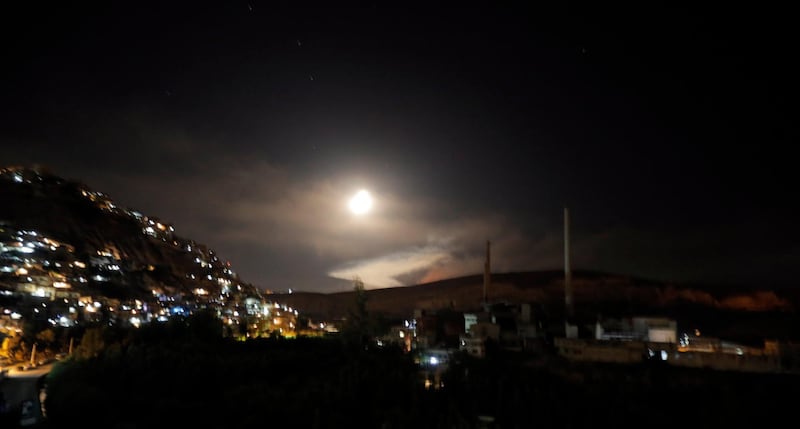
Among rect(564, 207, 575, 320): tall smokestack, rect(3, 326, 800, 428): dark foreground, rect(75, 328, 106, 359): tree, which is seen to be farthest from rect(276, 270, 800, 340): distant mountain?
rect(75, 328, 106, 359): tree

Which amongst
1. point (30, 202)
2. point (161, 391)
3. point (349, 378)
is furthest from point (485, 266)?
point (30, 202)

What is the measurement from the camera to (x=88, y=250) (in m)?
36.2

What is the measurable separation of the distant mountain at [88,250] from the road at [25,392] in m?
11.4

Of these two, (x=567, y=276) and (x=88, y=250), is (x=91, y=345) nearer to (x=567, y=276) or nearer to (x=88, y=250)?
(x=567, y=276)

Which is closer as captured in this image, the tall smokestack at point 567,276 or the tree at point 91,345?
the tree at point 91,345

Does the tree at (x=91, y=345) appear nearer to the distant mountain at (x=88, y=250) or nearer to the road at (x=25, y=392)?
the road at (x=25, y=392)

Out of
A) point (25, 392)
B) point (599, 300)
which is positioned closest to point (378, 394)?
point (25, 392)

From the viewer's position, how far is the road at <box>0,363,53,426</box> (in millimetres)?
10672

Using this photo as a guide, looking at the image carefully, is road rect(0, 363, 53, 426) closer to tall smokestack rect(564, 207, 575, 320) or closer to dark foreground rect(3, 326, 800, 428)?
dark foreground rect(3, 326, 800, 428)

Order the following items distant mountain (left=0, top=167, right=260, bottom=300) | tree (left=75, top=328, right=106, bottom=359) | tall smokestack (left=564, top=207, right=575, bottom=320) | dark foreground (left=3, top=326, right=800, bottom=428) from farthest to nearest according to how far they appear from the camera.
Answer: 1. distant mountain (left=0, top=167, right=260, bottom=300)
2. tall smokestack (left=564, top=207, right=575, bottom=320)
3. tree (left=75, top=328, right=106, bottom=359)
4. dark foreground (left=3, top=326, right=800, bottom=428)

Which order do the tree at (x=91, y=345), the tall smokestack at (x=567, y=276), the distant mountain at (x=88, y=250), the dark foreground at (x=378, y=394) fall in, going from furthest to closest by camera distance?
1. the distant mountain at (x=88, y=250)
2. the tall smokestack at (x=567, y=276)
3. the tree at (x=91, y=345)
4. the dark foreground at (x=378, y=394)

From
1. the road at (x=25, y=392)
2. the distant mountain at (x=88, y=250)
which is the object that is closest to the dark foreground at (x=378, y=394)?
the road at (x=25, y=392)

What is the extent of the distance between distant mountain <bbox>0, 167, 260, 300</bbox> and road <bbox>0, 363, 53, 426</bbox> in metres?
11.4

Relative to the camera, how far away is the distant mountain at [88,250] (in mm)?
28031
